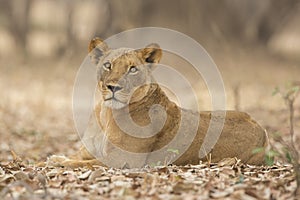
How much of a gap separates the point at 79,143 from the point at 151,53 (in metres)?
5.27

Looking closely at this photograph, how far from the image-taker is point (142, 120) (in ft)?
23.8

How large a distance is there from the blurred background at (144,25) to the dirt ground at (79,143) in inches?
3.5

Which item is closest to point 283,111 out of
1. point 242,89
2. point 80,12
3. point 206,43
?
point 242,89

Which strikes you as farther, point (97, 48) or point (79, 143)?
point (79, 143)

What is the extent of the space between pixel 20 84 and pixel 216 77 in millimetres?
6354

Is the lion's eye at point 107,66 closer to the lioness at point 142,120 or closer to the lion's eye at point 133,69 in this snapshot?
the lioness at point 142,120

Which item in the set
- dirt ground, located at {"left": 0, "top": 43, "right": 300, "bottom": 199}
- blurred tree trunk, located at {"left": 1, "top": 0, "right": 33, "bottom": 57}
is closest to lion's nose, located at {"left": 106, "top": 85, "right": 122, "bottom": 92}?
dirt ground, located at {"left": 0, "top": 43, "right": 300, "bottom": 199}

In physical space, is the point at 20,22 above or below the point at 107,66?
above

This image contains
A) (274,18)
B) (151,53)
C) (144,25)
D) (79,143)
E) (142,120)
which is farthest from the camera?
(274,18)

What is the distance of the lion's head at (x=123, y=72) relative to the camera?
6938 mm

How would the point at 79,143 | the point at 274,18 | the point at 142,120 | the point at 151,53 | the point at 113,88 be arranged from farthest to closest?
the point at 274,18 → the point at 79,143 → the point at 151,53 → the point at 142,120 → the point at 113,88

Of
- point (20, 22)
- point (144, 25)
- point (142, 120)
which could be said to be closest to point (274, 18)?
point (144, 25)

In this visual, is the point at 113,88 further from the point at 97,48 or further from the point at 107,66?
the point at 97,48

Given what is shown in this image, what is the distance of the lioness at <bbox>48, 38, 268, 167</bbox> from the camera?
7.05m
